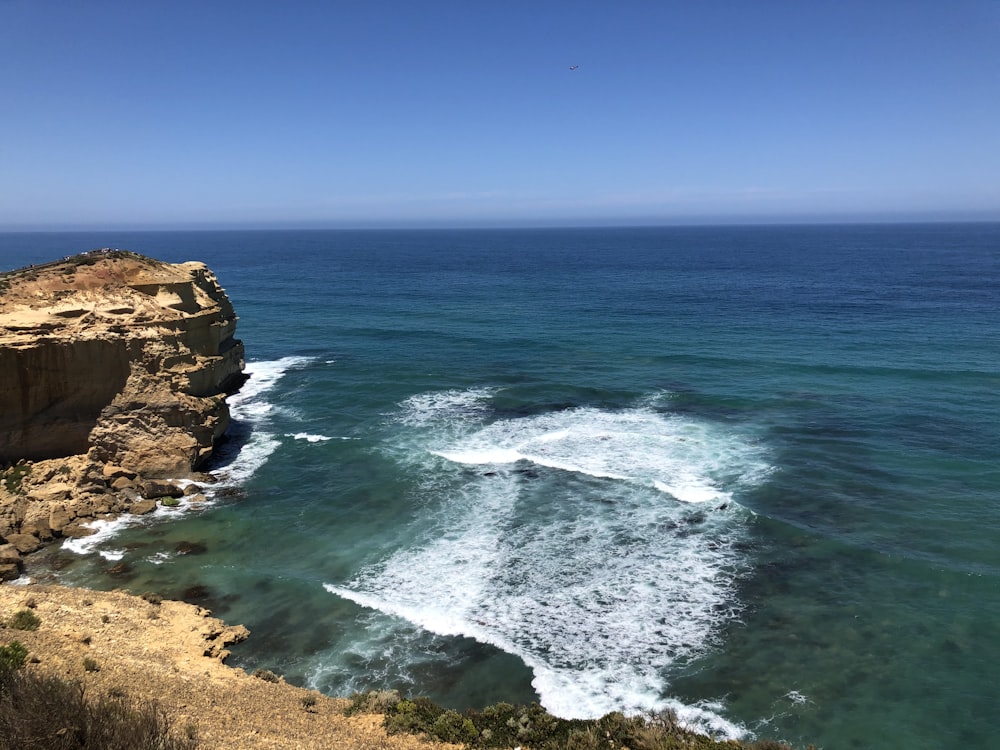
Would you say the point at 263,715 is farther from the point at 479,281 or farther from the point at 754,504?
the point at 479,281

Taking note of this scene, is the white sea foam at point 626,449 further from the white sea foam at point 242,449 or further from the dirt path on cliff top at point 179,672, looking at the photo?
the dirt path on cliff top at point 179,672

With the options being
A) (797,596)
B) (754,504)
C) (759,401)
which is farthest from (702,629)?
(759,401)

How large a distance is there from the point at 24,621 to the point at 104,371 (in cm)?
1558

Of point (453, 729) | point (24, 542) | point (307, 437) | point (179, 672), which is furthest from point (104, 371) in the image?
point (453, 729)

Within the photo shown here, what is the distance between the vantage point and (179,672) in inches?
691

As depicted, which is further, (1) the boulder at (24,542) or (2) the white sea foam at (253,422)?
(2) the white sea foam at (253,422)

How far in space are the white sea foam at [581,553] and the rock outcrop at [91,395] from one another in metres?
12.3

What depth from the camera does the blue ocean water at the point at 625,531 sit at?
19.3 m

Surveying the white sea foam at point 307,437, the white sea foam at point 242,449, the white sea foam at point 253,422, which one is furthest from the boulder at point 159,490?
the white sea foam at point 307,437

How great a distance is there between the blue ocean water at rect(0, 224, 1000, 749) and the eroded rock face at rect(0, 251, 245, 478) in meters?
3.65

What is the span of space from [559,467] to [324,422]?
51.9ft

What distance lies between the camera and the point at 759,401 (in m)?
43.0

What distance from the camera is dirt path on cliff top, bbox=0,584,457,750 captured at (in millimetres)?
15148

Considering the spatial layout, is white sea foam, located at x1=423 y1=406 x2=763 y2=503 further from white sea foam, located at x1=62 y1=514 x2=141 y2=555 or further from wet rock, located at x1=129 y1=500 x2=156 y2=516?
white sea foam, located at x1=62 y1=514 x2=141 y2=555
